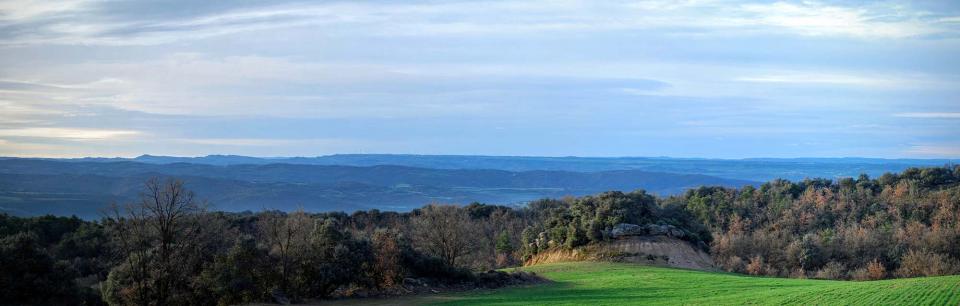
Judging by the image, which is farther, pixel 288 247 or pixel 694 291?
pixel 288 247

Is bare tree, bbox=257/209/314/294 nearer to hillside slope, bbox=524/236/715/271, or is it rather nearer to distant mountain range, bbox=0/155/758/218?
hillside slope, bbox=524/236/715/271

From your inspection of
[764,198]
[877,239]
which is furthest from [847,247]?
[764,198]

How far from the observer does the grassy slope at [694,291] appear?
2589 cm

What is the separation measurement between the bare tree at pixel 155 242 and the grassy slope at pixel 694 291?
34.7ft

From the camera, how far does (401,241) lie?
128 ft

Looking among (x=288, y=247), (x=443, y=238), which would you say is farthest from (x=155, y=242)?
(x=443, y=238)

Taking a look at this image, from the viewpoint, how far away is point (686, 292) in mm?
33125

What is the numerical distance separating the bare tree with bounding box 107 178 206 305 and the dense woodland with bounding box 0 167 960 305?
0.05 metres

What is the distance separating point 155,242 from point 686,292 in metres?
21.1

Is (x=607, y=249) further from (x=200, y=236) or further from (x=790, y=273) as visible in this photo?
(x=200, y=236)

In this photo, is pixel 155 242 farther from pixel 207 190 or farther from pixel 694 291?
pixel 207 190

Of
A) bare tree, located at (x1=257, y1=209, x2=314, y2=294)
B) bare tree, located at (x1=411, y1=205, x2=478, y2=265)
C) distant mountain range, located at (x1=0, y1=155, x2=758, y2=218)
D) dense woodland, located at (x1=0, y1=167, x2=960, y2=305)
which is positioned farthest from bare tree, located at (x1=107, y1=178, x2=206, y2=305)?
distant mountain range, located at (x1=0, y1=155, x2=758, y2=218)

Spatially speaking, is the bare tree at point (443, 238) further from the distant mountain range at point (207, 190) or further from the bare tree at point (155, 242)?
the distant mountain range at point (207, 190)

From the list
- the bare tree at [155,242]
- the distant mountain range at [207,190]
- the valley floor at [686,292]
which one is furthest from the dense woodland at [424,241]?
the distant mountain range at [207,190]
